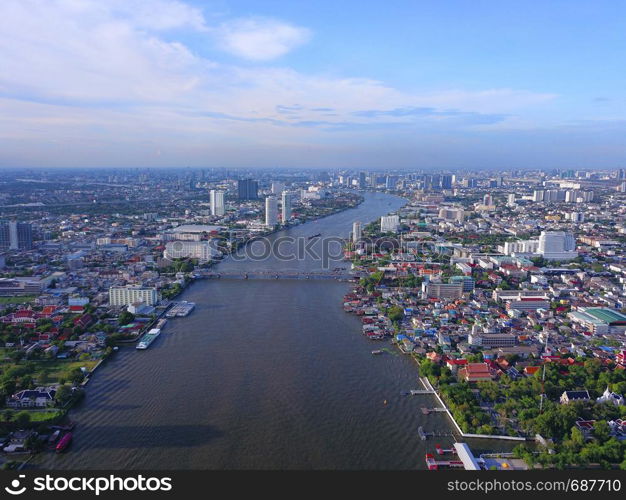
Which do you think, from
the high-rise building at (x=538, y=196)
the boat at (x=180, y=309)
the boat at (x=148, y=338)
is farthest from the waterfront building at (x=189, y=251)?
the high-rise building at (x=538, y=196)

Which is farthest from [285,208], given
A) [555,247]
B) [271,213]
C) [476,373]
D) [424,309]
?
[476,373]

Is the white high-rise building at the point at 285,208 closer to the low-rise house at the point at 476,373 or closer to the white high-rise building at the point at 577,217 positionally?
the white high-rise building at the point at 577,217

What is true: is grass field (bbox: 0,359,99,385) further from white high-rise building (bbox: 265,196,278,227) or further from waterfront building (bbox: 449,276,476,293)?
white high-rise building (bbox: 265,196,278,227)

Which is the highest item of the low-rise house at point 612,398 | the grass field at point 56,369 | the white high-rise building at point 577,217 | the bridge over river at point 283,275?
the white high-rise building at point 577,217

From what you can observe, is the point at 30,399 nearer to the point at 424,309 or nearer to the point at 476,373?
the point at 476,373

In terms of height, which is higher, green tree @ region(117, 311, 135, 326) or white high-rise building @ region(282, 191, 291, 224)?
white high-rise building @ region(282, 191, 291, 224)

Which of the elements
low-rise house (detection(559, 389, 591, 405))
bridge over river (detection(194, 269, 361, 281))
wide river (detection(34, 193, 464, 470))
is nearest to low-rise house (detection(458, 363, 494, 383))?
wide river (detection(34, 193, 464, 470))
